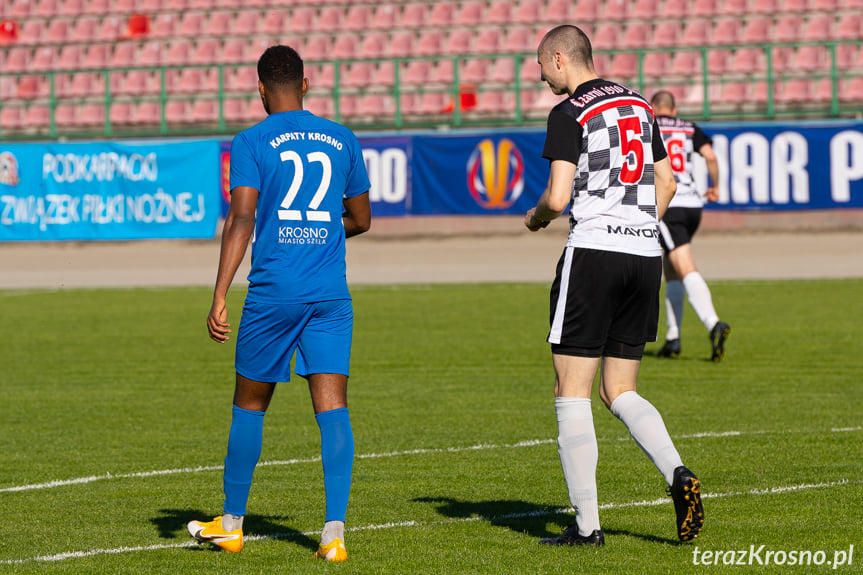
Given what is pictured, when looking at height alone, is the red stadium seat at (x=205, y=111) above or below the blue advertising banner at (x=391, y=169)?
above

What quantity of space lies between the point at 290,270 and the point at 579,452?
1.35 metres

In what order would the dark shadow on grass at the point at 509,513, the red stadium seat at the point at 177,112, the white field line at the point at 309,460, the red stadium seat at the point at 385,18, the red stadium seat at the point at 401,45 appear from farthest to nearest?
the red stadium seat at the point at 385,18
the red stadium seat at the point at 177,112
the red stadium seat at the point at 401,45
the white field line at the point at 309,460
the dark shadow on grass at the point at 509,513

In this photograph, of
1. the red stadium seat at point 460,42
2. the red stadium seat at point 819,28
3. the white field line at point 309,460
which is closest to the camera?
the white field line at point 309,460

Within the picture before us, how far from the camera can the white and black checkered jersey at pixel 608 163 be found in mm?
5156

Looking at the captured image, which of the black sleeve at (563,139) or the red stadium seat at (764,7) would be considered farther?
the red stadium seat at (764,7)

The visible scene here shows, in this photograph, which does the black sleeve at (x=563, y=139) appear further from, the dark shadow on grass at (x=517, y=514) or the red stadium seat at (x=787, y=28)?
the red stadium seat at (x=787, y=28)

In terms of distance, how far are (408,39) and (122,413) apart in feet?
68.3

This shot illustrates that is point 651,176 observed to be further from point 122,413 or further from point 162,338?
point 162,338

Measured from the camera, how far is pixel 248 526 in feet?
19.6

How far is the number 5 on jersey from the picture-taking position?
5.13 m

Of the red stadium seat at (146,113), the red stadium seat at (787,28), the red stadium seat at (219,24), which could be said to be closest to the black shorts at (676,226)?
the red stadium seat at (787,28)

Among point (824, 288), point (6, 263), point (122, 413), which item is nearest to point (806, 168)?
point (824, 288)

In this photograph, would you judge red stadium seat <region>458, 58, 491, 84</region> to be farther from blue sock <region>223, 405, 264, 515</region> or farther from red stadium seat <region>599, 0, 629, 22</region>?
blue sock <region>223, 405, 264, 515</region>

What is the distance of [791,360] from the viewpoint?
A: 11.5 meters
